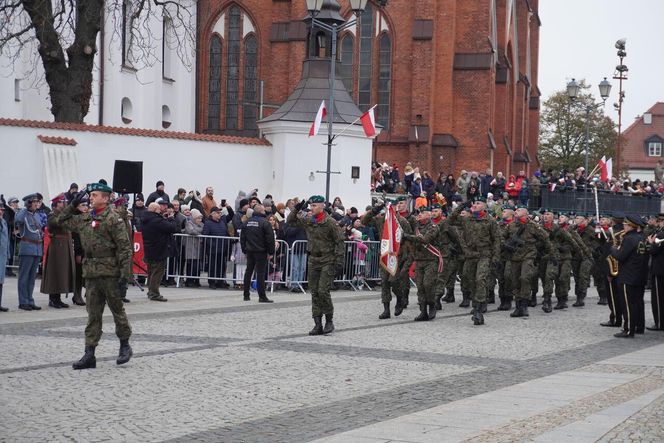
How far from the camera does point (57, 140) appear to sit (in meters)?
26.0

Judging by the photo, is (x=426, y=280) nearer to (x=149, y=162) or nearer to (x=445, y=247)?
(x=445, y=247)

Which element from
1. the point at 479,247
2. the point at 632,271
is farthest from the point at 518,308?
the point at 632,271

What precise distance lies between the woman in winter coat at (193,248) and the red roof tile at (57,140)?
502cm

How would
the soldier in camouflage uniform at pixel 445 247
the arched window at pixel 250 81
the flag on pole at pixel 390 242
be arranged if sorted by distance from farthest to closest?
1. the arched window at pixel 250 81
2. the soldier in camouflage uniform at pixel 445 247
3. the flag on pole at pixel 390 242

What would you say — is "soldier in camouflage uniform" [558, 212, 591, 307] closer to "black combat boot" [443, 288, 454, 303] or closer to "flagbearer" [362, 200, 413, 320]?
"black combat boot" [443, 288, 454, 303]

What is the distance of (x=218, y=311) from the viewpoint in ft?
59.1

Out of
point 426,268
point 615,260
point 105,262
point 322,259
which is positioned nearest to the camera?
point 105,262

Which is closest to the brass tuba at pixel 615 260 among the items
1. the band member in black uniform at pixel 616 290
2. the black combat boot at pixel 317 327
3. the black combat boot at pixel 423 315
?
the band member in black uniform at pixel 616 290

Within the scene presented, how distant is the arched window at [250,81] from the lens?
4928 centimetres

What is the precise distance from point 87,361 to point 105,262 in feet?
3.68

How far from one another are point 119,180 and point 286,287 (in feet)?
13.9

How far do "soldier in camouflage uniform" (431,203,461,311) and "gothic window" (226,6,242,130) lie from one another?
97.0ft

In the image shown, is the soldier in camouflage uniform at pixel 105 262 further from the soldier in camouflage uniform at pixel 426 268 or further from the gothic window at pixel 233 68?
the gothic window at pixel 233 68

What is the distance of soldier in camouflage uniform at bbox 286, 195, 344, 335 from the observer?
1513 cm
